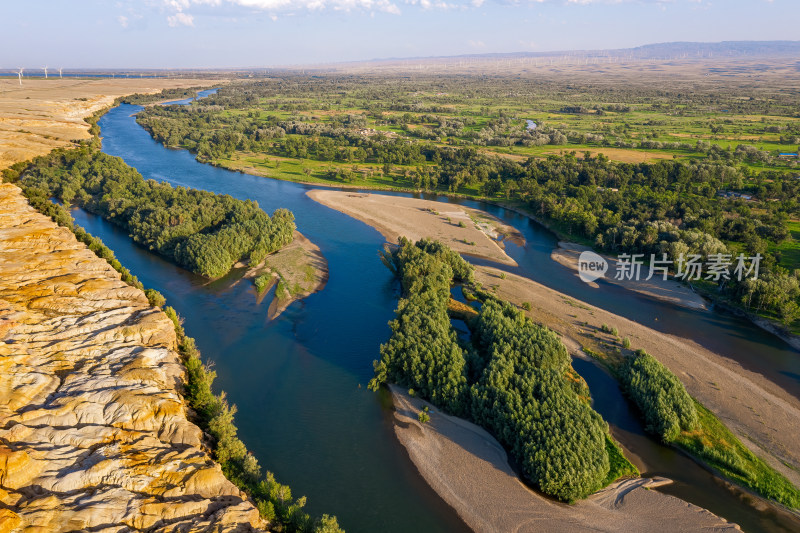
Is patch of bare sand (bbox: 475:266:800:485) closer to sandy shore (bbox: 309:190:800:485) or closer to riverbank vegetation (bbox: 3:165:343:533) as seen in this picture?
sandy shore (bbox: 309:190:800:485)

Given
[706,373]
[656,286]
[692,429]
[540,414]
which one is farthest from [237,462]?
[656,286]

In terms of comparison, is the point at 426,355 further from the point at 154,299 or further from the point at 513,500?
the point at 154,299

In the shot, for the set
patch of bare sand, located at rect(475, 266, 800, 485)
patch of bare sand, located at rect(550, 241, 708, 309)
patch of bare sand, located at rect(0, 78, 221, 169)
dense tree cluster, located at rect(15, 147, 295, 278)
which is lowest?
patch of bare sand, located at rect(475, 266, 800, 485)

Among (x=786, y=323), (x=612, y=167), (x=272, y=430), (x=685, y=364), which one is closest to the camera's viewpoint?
(x=272, y=430)

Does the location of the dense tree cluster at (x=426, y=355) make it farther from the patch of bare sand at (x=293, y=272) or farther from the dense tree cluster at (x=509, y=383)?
the patch of bare sand at (x=293, y=272)

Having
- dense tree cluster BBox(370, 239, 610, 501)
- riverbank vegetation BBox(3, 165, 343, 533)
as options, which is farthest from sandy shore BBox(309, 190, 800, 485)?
riverbank vegetation BBox(3, 165, 343, 533)

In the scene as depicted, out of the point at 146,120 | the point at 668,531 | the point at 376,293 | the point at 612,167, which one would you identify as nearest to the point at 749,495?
the point at 668,531

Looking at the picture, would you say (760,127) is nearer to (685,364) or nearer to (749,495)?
(685,364)
